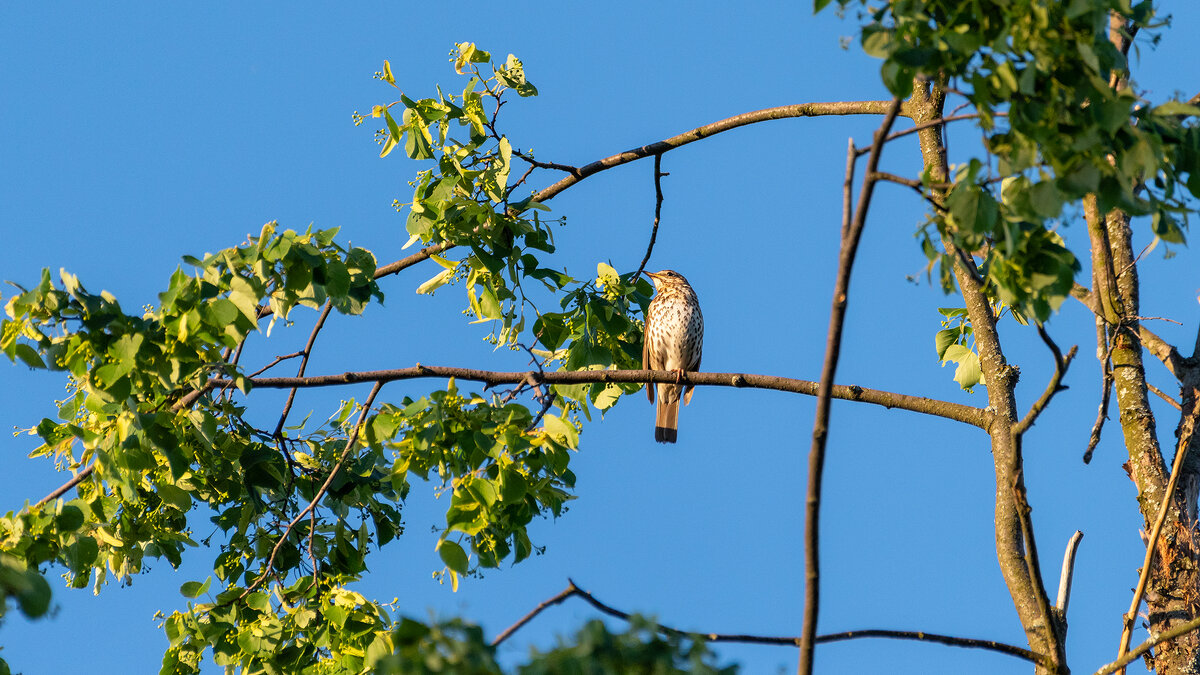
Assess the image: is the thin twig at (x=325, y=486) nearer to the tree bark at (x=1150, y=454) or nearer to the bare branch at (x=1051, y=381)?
the bare branch at (x=1051, y=381)

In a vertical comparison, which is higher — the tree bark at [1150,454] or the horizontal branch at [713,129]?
the horizontal branch at [713,129]

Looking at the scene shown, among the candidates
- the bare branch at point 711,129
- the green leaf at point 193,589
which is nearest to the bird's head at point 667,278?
the bare branch at point 711,129

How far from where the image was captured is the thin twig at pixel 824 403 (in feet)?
9.52

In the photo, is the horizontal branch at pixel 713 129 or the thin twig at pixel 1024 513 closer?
the thin twig at pixel 1024 513

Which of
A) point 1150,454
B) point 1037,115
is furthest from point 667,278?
point 1037,115

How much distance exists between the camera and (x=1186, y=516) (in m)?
5.18

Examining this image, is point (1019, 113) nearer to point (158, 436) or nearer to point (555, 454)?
point (555, 454)

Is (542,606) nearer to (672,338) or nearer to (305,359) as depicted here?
(305,359)

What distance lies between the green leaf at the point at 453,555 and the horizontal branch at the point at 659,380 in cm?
100

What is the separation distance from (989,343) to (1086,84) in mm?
3012

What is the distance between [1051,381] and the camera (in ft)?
10.9

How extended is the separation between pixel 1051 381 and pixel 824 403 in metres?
0.71

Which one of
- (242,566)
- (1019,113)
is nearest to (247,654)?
(242,566)

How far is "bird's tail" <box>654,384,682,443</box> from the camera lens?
33.2 ft
